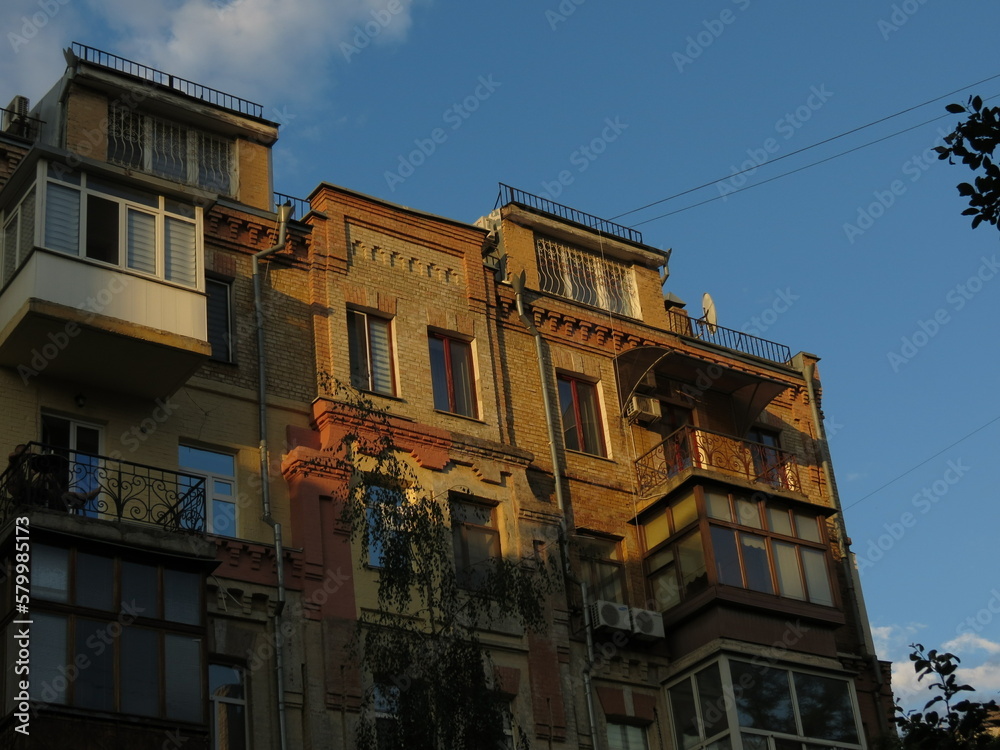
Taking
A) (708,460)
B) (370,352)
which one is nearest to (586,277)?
(708,460)

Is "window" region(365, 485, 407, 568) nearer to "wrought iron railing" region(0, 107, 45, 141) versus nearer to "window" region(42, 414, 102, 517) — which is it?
"window" region(42, 414, 102, 517)

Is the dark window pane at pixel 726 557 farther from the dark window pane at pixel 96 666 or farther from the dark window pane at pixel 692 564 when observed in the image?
the dark window pane at pixel 96 666

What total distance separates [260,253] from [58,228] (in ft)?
→ 13.6

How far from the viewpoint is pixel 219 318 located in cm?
2588

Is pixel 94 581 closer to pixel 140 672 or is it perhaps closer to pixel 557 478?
pixel 140 672

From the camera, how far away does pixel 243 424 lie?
24.9 metres

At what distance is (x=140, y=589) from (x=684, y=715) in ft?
34.4

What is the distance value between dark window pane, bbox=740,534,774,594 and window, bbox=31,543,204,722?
35.3 ft

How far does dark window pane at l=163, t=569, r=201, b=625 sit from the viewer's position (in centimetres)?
2077

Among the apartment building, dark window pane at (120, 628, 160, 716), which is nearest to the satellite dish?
the apartment building

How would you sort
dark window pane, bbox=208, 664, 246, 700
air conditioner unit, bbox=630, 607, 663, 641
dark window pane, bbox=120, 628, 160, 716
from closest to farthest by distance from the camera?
dark window pane, bbox=120, 628, 160, 716
dark window pane, bbox=208, 664, 246, 700
air conditioner unit, bbox=630, 607, 663, 641

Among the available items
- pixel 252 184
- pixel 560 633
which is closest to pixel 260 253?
pixel 252 184

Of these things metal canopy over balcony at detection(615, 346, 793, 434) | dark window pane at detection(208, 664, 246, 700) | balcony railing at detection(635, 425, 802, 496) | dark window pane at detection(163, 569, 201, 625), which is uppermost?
metal canopy over balcony at detection(615, 346, 793, 434)

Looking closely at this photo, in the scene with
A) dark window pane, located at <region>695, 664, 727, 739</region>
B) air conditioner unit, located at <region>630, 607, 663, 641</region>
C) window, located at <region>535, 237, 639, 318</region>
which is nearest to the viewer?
dark window pane, located at <region>695, 664, 727, 739</region>
